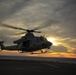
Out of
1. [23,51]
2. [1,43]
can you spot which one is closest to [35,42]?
[23,51]

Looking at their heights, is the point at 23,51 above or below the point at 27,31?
below

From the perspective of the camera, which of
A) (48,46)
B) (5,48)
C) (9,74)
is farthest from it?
(5,48)

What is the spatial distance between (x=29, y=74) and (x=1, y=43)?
4832 cm

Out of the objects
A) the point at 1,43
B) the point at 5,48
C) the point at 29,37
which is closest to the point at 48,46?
the point at 29,37

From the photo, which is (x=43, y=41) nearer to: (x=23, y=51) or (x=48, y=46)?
(x=48, y=46)

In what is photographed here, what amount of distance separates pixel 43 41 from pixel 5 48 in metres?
15.7

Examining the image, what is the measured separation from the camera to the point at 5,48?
6756cm

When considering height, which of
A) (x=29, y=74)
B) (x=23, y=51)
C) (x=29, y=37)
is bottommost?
(x=29, y=74)

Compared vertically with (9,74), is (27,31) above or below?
above

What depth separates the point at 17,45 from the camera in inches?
2458

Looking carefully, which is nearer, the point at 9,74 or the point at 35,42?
the point at 9,74

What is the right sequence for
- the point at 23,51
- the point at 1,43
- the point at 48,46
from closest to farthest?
the point at 48,46 → the point at 23,51 → the point at 1,43

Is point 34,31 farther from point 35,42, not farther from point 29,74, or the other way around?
point 29,74

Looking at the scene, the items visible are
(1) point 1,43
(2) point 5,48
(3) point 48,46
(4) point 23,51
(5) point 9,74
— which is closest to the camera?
(5) point 9,74
